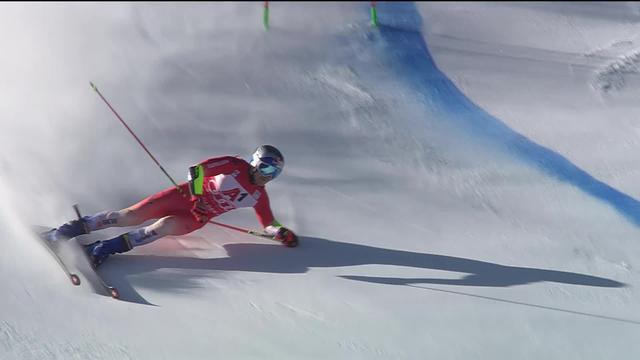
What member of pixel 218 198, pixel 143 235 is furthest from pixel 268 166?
pixel 143 235

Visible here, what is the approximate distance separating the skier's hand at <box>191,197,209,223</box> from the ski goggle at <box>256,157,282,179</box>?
0.38m

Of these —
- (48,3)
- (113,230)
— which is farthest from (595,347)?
(48,3)

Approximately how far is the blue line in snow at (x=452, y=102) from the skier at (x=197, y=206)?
5.45 ft

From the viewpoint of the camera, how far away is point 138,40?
654 centimetres

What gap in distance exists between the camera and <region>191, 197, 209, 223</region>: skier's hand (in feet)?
15.2

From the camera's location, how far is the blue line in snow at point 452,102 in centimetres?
511

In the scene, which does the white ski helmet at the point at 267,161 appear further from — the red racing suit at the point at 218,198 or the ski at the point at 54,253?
the ski at the point at 54,253

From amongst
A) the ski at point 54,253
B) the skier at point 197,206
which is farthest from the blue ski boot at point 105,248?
the ski at point 54,253

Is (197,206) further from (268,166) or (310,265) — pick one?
(310,265)

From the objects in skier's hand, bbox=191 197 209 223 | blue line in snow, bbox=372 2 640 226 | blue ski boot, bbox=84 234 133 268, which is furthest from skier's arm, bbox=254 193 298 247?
blue line in snow, bbox=372 2 640 226

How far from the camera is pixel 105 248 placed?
178 inches

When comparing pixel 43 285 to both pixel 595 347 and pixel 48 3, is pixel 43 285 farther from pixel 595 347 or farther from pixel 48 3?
pixel 48 3

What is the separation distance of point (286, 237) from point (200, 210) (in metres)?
0.50

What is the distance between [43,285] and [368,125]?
2.36m
